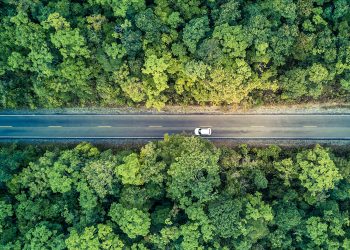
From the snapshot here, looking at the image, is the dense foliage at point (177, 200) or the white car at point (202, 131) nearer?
the dense foliage at point (177, 200)

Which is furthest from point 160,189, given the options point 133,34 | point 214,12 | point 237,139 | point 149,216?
point 214,12

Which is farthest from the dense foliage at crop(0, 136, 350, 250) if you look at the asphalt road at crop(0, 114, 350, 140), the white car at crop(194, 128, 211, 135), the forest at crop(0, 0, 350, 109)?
the forest at crop(0, 0, 350, 109)

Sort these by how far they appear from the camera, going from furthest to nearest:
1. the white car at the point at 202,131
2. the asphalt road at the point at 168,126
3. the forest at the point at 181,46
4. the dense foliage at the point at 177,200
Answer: the white car at the point at 202,131 → the asphalt road at the point at 168,126 → the forest at the point at 181,46 → the dense foliage at the point at 177,200

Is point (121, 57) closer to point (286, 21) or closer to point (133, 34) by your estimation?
point (133, 34)

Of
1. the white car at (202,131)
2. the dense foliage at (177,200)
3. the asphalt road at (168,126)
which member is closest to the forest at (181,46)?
the asphalt road at (168,126)

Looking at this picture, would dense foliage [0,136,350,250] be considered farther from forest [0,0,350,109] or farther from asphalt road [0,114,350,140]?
forest [0,0,350,109]

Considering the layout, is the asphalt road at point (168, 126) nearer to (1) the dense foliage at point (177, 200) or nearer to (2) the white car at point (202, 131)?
(2) the white car at point (202, 131)
